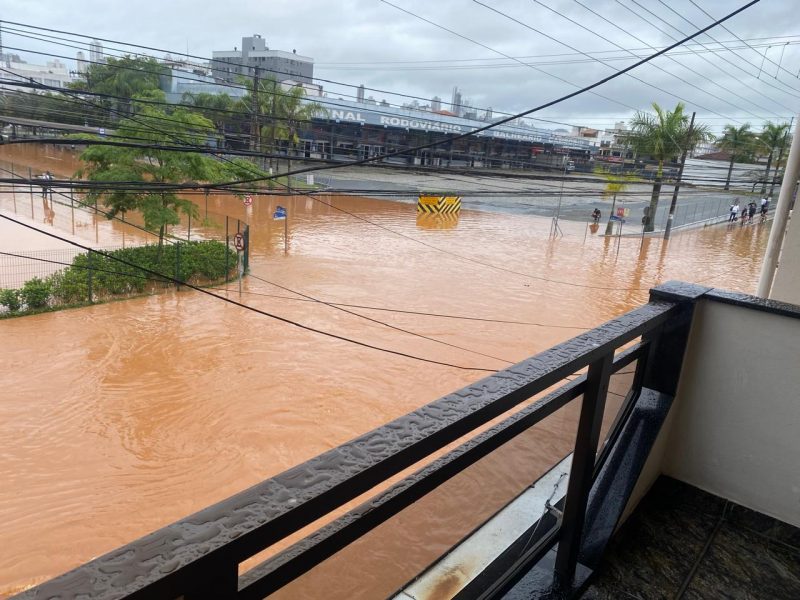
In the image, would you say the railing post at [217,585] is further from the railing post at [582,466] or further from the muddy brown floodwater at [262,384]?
the railing post at [582,466]

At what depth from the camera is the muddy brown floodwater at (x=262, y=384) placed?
5799 millimetres

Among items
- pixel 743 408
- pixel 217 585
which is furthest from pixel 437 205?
pixel 217 585

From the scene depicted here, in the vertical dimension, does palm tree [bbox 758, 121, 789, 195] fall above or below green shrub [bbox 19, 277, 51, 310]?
above

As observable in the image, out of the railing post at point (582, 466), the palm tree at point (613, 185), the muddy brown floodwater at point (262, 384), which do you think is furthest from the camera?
the palm tree at point (613, 185)

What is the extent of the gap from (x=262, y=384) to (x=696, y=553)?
9.47 meters

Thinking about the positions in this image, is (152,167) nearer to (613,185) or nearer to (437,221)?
(437,221)

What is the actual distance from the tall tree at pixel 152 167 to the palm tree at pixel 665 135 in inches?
835

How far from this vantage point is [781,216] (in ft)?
12.8

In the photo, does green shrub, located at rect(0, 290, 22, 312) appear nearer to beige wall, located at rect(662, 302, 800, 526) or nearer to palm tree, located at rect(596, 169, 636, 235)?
beige wall, located at rect(662, 302, 800, 526)

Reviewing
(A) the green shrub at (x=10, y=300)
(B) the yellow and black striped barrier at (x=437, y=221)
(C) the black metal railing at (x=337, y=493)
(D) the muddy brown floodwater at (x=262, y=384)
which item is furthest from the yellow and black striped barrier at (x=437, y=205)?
(C) the black metal railing at (x=337, y=493)

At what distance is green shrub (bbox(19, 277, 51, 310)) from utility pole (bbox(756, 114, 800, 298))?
48.5 ft

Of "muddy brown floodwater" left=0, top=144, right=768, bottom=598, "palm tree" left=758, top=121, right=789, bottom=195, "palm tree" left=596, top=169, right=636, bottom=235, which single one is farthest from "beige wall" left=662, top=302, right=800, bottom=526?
"palm tree" left=758, top=121, right=789, bottom=195

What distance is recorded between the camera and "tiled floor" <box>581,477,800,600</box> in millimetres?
2059

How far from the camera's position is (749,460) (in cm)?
241
